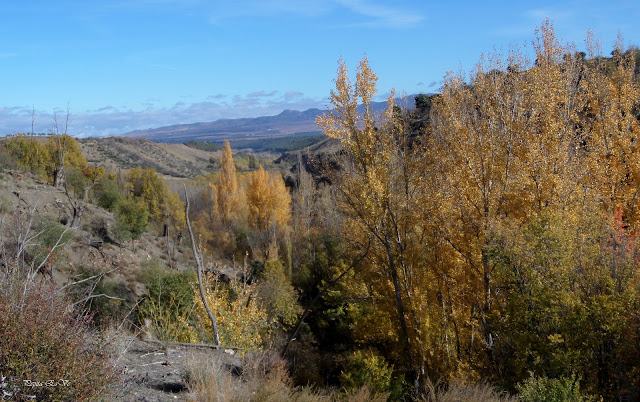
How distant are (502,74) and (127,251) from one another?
24.1m

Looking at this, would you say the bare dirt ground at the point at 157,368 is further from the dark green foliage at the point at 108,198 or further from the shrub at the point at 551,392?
the dark green foliage at the point at 108,198

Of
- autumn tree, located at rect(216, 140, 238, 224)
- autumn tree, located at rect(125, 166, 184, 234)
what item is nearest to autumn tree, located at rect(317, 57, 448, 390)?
autumn tree, located at rect(216, 140, 238, 224)

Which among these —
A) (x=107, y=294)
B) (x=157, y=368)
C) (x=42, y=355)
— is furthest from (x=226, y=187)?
(x=42, y=355)

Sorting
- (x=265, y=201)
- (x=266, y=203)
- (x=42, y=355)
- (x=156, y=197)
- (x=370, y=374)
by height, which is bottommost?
(x=370, y=374)

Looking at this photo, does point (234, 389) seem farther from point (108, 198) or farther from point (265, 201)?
point (265, 201)

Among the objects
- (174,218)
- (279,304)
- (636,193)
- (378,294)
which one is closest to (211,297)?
(378,294)

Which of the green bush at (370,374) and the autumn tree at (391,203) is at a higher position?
the autumn tree at (391,203)

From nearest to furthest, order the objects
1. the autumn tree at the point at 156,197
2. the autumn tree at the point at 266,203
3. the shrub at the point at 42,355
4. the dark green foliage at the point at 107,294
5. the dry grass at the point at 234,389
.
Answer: the shrub at the point at 42,355
the dry grass at the point at 234,389
the dark green foliage at the point at 107,294
the autumn tree at the point at 266,203
the autumn tree at the point at 156,197

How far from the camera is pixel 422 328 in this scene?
12727 millimetres

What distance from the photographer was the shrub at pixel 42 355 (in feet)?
13.1

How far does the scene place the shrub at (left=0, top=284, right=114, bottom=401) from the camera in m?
3.99

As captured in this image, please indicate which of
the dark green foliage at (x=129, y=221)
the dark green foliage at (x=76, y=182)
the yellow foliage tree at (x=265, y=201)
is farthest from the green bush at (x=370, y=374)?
the dark green foliage at (x=76, y=182)

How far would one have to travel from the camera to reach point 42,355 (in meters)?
4.12

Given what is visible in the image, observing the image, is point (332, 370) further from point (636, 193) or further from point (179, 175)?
point (179, 175)
